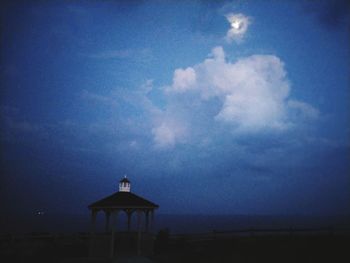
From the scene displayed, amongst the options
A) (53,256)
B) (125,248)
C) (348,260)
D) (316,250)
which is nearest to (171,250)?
(125,248)

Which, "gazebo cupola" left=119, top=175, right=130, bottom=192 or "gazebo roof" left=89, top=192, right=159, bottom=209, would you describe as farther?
"gazebo cupola" left=119, top=175, right=130, bottom=192

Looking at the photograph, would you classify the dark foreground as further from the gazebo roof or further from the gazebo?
the gazebo roof

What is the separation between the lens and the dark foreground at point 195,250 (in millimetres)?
15680

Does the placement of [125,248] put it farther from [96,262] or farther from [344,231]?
[344,231]

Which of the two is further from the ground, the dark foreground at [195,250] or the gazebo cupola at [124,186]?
the gazebo cupola at [124,186]

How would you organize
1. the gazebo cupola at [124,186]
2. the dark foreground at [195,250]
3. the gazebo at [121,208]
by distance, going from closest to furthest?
the dark foreground at [195,250] → the gazebo at [121,208] → the gazebo cupola at [124,186]

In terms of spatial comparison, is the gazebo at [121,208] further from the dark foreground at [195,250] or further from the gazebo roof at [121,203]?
the dark foreground at [195,250]

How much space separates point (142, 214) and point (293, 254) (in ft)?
28.8

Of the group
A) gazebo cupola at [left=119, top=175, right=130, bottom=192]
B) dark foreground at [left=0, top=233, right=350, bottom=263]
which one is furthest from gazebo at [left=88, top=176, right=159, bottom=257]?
dark foreground at [left=0, top=233, right=350, bottom=263]

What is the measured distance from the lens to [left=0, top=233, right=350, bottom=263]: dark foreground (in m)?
15.7

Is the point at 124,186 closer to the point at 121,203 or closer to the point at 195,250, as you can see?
the point at 121,203

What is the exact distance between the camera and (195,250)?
62.9 ft

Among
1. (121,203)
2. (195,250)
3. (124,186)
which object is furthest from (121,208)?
(195,250)

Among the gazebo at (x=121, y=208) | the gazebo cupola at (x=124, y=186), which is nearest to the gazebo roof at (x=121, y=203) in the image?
the gazebo at (x=121, y=208)
